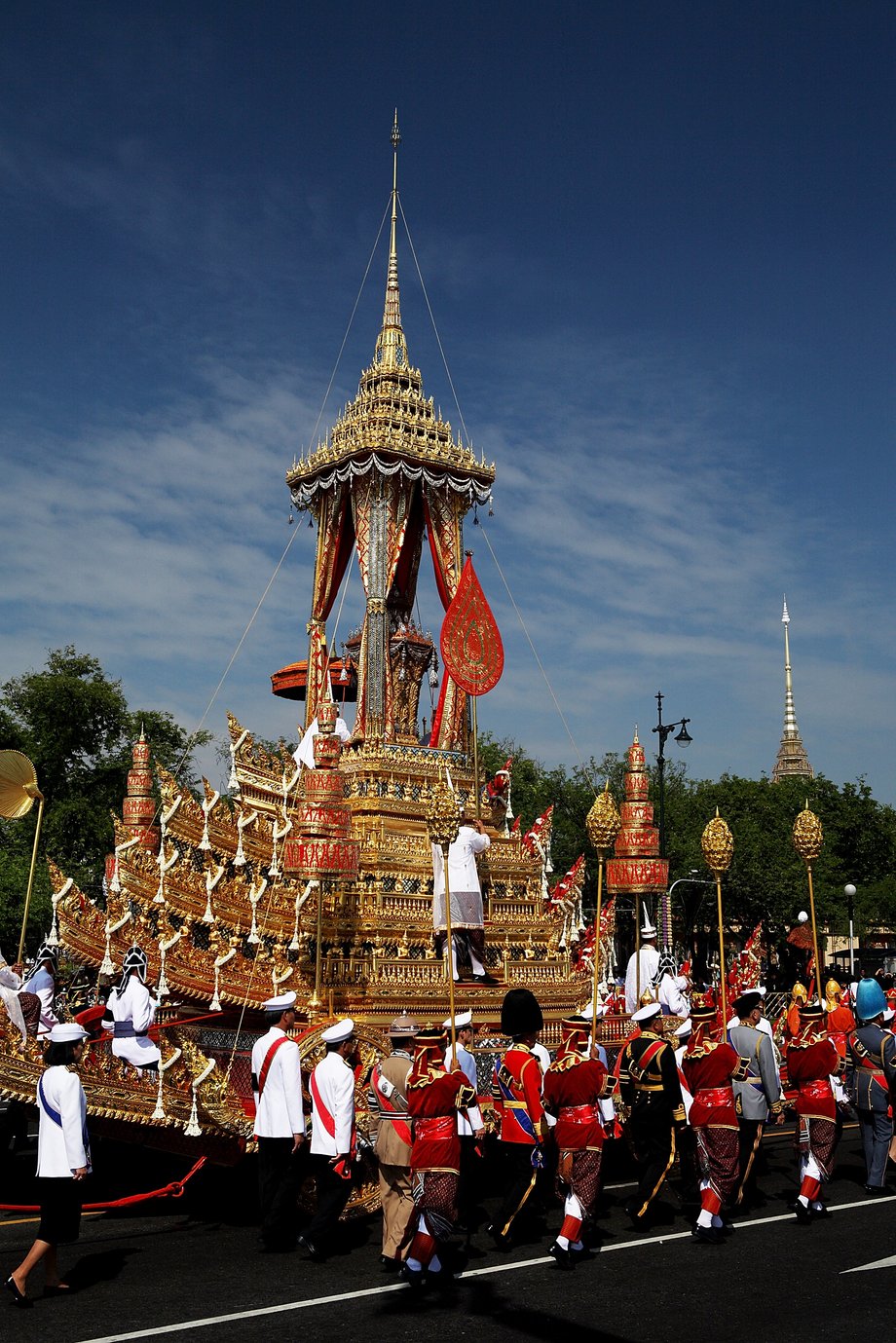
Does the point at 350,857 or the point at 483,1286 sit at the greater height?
the point at 350,857

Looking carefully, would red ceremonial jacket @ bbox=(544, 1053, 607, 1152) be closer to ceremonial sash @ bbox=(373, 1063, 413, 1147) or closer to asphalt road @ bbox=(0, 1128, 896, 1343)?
→ asphalt road @ bbox=(0, 1128, 896, 1343)

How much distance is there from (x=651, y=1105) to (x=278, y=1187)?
314 cm

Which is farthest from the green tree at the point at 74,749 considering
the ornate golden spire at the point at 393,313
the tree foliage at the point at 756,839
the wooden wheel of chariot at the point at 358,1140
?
the wooden wheel of chariot at the point at 358,1140

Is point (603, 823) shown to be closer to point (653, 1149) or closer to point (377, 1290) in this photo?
point (653, 1149)

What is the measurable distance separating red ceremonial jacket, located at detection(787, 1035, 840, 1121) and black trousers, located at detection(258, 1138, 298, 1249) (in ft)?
14.2

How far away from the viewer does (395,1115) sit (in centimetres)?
845

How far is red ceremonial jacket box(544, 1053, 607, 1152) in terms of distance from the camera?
8883 mm

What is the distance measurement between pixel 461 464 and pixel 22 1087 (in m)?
10.6

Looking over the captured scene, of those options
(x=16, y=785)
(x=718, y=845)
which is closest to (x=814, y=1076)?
(x=718, y=845)

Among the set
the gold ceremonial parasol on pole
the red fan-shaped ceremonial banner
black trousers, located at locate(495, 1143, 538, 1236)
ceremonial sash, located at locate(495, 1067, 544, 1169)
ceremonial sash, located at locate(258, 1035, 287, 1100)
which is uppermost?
the red fan-shaped ceremonial banner

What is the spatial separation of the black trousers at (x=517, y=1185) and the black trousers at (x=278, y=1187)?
1.61 m

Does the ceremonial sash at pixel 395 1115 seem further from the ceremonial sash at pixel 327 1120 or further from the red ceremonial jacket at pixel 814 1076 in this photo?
the red ceremonial jacket at pixel 814 1076

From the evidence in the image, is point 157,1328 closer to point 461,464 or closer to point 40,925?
point 461,464

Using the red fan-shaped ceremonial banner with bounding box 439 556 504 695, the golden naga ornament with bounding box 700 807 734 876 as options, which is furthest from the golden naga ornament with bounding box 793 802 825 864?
the red fan-shaped ceremonial banner with bounding box 439 556 504 695
